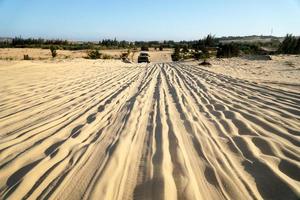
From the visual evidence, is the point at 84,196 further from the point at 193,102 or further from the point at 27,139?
the point at 193,102

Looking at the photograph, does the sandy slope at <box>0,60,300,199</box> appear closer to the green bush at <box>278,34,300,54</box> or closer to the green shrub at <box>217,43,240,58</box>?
the green shrub at <box>217,43,240,58</box>

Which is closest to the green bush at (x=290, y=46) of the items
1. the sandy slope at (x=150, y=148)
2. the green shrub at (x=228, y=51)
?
the green shrub at (x=228, y=51)

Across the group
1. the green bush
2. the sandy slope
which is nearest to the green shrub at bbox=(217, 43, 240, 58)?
the green bush

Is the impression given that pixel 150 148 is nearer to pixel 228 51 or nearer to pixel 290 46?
pixel 228 51

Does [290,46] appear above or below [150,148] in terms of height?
above

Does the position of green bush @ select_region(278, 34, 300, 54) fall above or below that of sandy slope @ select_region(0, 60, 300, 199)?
above

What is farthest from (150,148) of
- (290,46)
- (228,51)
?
(290,46)

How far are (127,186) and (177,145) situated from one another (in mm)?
1141

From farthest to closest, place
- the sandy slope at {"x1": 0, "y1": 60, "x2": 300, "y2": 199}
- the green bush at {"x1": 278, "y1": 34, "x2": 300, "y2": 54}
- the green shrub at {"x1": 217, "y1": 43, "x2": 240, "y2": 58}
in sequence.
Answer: the green bush at {"x1": 278, "y1": 34, "x2": 300, "y2": 54}, the green shrub at {"x1": 217, "y1": 43, "x2": 240, "y2": 58}, the sandy slope at {"x1": 0, "y1": 60, "x2": 300, "y2": 199}

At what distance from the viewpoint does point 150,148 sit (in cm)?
344

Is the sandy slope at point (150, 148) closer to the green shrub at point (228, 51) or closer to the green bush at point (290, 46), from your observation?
the green shrub at point (228, 51)

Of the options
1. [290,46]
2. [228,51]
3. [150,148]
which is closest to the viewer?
[150,148]

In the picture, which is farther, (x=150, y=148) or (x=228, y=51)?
(x=228, y=51)

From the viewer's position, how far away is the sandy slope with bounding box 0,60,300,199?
2486mm
